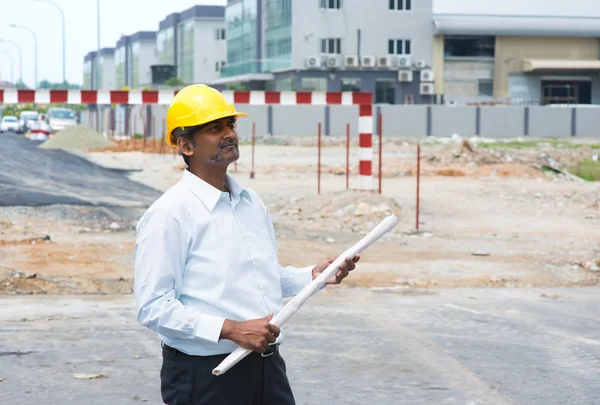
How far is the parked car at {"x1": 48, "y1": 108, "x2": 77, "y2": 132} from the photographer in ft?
233

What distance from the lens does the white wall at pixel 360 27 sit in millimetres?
77188

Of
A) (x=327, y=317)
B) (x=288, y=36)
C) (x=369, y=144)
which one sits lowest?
(x=327, y=317)

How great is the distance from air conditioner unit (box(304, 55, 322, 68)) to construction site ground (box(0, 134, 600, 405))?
5116 cm

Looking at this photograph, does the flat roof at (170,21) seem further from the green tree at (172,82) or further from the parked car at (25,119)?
the parked car at (25,119)

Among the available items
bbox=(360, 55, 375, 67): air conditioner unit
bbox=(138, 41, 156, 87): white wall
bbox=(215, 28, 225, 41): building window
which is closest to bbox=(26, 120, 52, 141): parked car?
bbox=(360, 55, 375, 67): air conditioner unit

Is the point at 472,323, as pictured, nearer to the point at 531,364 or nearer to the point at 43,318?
the point at 531,364

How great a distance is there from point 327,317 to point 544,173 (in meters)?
21.8

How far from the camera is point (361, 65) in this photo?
7650cm

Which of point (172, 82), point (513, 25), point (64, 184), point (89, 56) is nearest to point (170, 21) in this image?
point (172, 82)

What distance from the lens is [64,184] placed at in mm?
25453

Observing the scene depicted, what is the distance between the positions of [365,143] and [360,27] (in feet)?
199

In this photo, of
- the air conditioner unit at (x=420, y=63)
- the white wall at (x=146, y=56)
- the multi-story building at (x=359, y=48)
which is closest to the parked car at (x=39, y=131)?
the multi-story building at (x=359, y=48)

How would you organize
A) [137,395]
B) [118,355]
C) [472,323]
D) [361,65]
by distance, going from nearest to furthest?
[137,395], [118,355], [472,323], [361,65]

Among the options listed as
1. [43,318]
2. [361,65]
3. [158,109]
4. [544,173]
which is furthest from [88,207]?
[361,65]
